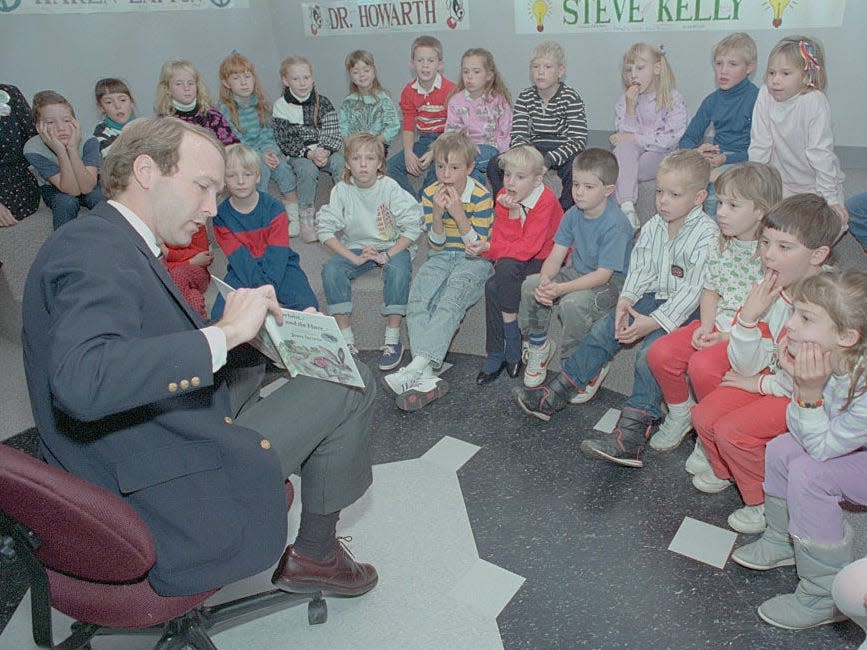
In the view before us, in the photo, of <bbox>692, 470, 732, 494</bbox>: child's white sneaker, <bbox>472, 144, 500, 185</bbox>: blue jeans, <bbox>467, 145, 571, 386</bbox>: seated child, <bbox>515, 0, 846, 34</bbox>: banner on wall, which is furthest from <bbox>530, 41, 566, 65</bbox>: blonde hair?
<bbox>692, 470, 732, 494</bbox>: child's white sneaker

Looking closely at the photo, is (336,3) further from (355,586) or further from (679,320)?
(355,586)

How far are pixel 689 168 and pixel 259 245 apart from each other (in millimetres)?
1768

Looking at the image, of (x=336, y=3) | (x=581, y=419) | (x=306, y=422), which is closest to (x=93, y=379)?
(x=306, y=422)

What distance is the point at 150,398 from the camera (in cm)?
105

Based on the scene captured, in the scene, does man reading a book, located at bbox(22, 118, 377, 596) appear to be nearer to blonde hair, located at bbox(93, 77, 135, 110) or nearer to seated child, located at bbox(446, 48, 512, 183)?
seated child, located at bbox(446, 48, 512, 183)

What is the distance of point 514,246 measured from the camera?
2.71 metres

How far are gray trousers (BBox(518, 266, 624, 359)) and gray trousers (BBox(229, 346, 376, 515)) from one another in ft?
3.66

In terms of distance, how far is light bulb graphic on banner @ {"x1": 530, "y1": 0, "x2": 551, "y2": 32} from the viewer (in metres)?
4.01

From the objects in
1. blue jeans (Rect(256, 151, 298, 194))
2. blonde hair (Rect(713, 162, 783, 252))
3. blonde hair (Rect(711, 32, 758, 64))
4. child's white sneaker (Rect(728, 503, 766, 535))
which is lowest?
child's white sneaker (Rect(728, 503, 766, 535))

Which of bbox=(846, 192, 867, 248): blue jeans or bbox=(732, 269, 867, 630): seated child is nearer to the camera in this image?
bbox=(732, 269, 867, 630): seated child

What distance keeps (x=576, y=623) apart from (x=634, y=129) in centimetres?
265

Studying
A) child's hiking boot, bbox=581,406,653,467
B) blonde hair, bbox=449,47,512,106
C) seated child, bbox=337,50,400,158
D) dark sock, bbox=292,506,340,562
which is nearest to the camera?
dark sock, bbox=292,506,340,562

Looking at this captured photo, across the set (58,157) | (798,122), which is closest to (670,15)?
(798,122)

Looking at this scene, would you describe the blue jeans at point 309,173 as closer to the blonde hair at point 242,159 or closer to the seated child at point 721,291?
the blonde hair at point 242,159
